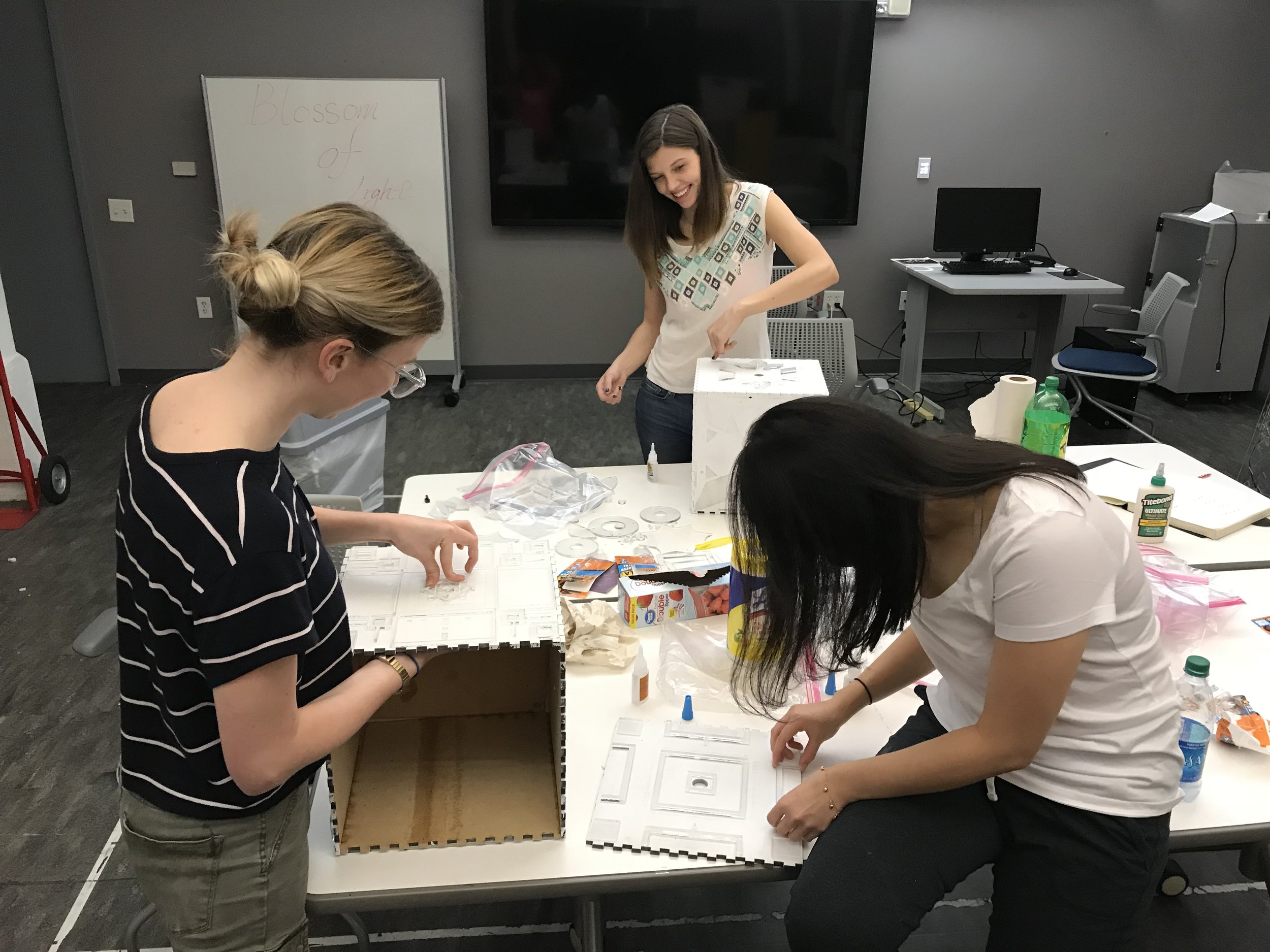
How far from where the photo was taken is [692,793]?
3.67 feet

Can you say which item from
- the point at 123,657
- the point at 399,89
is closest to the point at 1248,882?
the point at 123,657

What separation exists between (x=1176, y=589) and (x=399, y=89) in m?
4.00

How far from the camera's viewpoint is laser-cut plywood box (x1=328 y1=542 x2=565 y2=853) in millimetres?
1010

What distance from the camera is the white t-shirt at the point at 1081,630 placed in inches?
38.0

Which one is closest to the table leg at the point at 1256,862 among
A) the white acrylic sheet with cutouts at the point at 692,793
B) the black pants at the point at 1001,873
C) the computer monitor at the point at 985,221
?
the black pants at the point at 1001,873

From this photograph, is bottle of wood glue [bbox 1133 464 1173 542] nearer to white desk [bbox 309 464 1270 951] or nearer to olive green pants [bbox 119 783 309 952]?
white desk [bbox 309 464 1270 951]

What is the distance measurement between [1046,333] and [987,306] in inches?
15.9

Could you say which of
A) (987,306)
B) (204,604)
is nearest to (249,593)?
(204,604)

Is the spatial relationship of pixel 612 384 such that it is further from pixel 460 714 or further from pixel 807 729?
pixel 807 729

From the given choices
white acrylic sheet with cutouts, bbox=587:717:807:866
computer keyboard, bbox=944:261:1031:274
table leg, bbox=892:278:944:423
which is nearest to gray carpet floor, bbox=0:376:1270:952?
white acrylic sheet with cutouts, bbox=587:717:807:866

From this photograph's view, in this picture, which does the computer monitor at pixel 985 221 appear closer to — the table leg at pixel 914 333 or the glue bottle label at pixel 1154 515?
the table leg at pixel 914 333

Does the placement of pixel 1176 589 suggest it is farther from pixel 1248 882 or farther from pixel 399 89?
pixel 399 89

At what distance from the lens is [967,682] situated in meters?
1.11

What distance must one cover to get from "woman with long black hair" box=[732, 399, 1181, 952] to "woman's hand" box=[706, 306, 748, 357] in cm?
91
